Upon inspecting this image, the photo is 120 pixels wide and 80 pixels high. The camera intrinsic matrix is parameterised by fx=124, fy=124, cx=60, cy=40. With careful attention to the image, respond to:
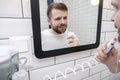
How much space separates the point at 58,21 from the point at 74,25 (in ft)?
0.42

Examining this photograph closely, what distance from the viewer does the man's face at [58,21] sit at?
2.06 ft

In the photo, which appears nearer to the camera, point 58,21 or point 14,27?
point 14,27

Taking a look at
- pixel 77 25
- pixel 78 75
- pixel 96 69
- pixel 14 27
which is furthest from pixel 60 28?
pixel 96 69

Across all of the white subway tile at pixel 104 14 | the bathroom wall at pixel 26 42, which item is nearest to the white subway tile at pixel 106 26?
the white subway tile at pixel 104 14

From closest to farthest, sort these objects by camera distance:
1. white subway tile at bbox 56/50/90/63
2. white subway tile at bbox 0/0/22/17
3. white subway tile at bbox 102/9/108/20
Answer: white subway tile at bbox 0/0/22/17, white subway tile at bbox 56/50/90/63, white subway tile at bbox 102/9/108/20

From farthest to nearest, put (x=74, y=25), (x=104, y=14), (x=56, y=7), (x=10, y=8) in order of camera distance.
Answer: (x=104, y=14)
(x=74, y=25)
(x=56, y=7)
(x=10, y=8)

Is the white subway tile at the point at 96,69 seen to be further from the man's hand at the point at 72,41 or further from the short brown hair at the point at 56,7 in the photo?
the short brown hair at the point at 56,7

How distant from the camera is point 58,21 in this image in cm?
65

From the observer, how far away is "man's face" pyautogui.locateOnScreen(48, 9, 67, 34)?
629 millimetres

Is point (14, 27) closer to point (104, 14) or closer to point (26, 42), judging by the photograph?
point (26, 42)

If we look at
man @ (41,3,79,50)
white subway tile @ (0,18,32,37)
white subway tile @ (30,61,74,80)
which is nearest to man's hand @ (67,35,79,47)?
man @ (41,3,79,50)

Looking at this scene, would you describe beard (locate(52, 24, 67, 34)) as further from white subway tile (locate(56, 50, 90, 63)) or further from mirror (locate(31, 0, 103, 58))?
white subway tile (locate(56, 50, 90, 63))

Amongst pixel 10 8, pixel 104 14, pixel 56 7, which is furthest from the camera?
pixel 104 14

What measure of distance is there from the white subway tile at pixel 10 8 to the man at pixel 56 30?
0.14m
